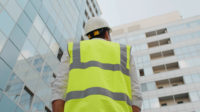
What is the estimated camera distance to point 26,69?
1223 centimetres

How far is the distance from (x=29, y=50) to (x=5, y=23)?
2515 mm

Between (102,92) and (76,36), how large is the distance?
1971 centimetres

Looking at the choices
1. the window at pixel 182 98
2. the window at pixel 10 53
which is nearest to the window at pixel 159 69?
the window at pixel 182 98

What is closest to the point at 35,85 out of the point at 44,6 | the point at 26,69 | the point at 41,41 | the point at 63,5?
the point at 26,69

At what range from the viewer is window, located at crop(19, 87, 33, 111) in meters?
11.4

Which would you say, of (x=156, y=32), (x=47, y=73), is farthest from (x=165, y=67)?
(x=47, y=73)

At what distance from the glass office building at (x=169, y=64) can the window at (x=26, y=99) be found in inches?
839

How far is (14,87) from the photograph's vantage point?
423 inches

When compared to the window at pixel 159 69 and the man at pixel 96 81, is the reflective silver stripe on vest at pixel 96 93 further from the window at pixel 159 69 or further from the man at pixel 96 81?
the window at pixel 159 69

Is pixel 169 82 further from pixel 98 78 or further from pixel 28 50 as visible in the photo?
pixel 98 78

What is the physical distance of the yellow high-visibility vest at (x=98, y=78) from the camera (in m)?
1.98

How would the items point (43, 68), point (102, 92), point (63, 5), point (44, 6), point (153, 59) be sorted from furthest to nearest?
1. point (153, 59)
2. point (63, 5)
3. point (44, 6)
4. point (43, 68)
5. point (102, 92)

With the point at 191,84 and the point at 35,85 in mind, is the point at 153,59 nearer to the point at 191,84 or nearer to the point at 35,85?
the point at 191,84

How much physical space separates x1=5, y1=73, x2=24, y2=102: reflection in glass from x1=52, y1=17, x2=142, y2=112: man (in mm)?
8671
